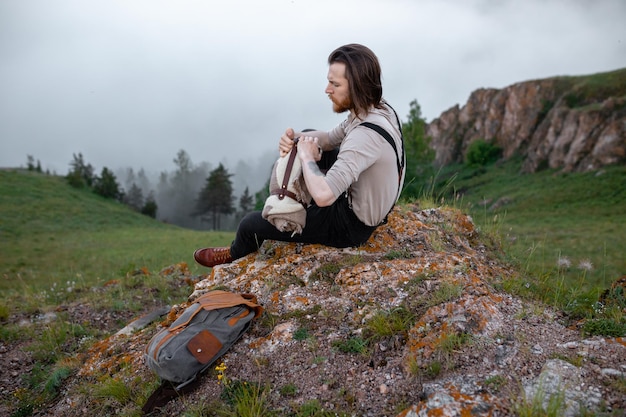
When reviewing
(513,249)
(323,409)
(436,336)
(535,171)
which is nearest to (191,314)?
(323,409)

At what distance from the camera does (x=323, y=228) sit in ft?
13.4

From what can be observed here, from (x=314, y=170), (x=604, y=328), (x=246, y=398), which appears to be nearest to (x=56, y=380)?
(x=246, y=398)

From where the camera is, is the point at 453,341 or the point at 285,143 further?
the point at 285,143

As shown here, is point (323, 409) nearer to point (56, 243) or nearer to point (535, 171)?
point (56, 243)

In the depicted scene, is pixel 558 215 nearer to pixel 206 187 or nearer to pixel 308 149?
pixel 308 149

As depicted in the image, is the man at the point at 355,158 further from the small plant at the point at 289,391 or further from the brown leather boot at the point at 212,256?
the small plant at the point at 289,391

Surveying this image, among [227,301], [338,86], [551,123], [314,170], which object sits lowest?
[227,301]

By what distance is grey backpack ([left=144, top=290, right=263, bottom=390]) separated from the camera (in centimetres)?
309

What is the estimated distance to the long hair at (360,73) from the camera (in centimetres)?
335

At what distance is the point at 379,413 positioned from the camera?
100.0 inches

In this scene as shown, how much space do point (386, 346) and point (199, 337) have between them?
1.54 meters

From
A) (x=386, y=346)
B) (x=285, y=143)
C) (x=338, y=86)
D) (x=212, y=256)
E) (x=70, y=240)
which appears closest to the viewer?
(x=386, y=346)

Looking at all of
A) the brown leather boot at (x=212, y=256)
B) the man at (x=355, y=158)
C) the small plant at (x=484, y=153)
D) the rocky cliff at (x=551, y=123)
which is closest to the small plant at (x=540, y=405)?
the man at (x=355, y=158)

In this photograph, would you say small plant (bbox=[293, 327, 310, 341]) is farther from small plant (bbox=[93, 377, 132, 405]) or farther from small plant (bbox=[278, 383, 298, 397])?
small plant (bbox=[93, 377, 132, 405])
